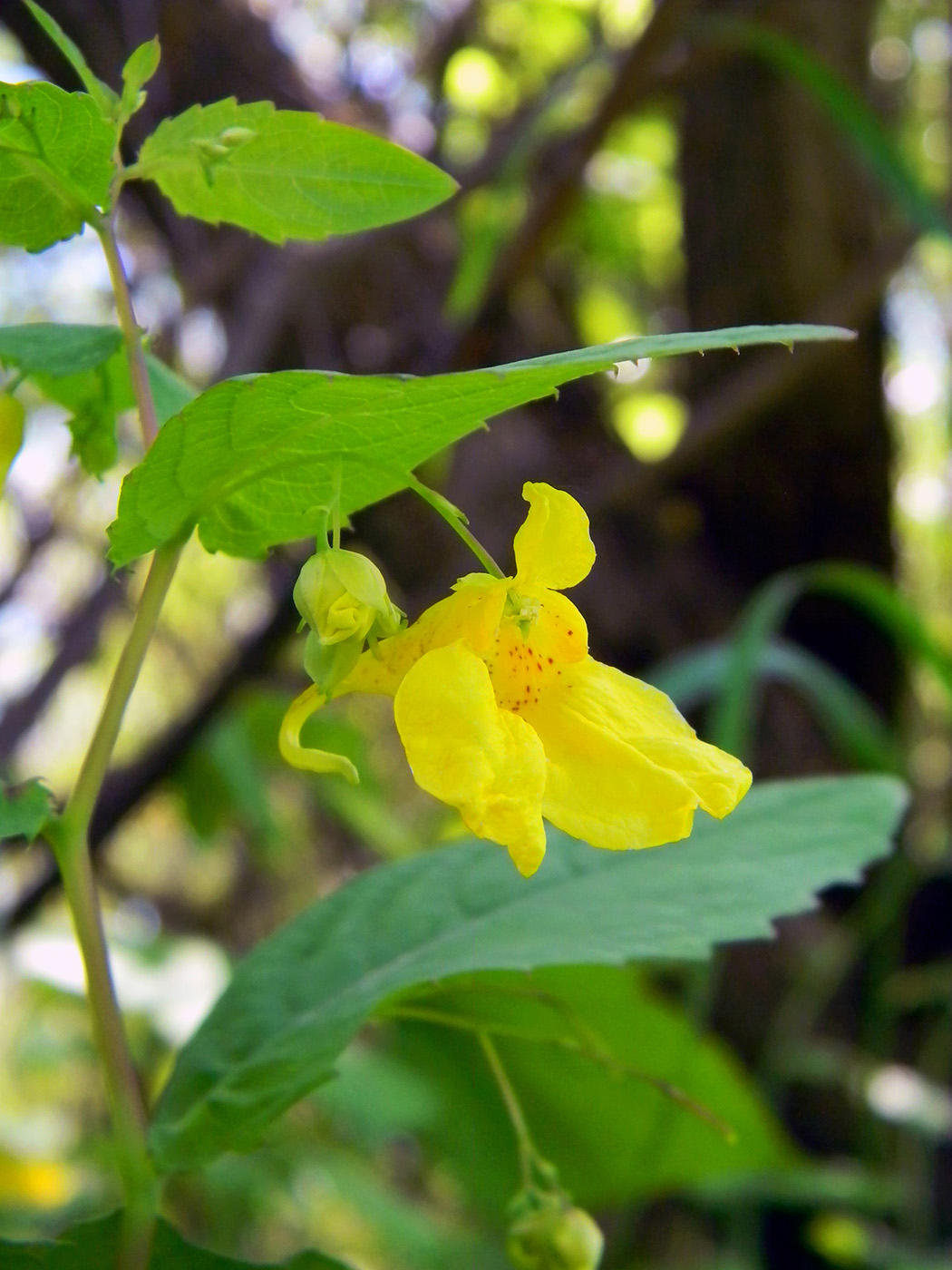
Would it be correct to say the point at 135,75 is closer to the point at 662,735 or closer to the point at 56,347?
the point at 56,347

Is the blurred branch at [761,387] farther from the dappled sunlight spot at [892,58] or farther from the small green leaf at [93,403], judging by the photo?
the dappled sunlight spot at [892,58]

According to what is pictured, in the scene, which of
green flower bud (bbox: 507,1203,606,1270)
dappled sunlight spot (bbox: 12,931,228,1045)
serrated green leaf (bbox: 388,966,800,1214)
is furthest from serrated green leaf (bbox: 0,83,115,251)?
dappled sunlight spot (bbox: 12,931,228,1045)

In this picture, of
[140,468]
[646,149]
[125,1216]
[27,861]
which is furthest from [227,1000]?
[646,149]

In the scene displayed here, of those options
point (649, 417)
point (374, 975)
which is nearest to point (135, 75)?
point (374, 975)

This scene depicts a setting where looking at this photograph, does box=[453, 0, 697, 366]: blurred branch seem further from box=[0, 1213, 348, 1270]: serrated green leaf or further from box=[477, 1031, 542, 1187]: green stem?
box=[0, 1213, 348, 1270]: serrated green leaf

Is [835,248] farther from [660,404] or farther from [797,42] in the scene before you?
[660,404]

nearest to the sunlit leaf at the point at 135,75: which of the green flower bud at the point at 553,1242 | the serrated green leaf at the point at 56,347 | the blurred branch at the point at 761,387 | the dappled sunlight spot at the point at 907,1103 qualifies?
the serrated green leaf at the point at 56,347
